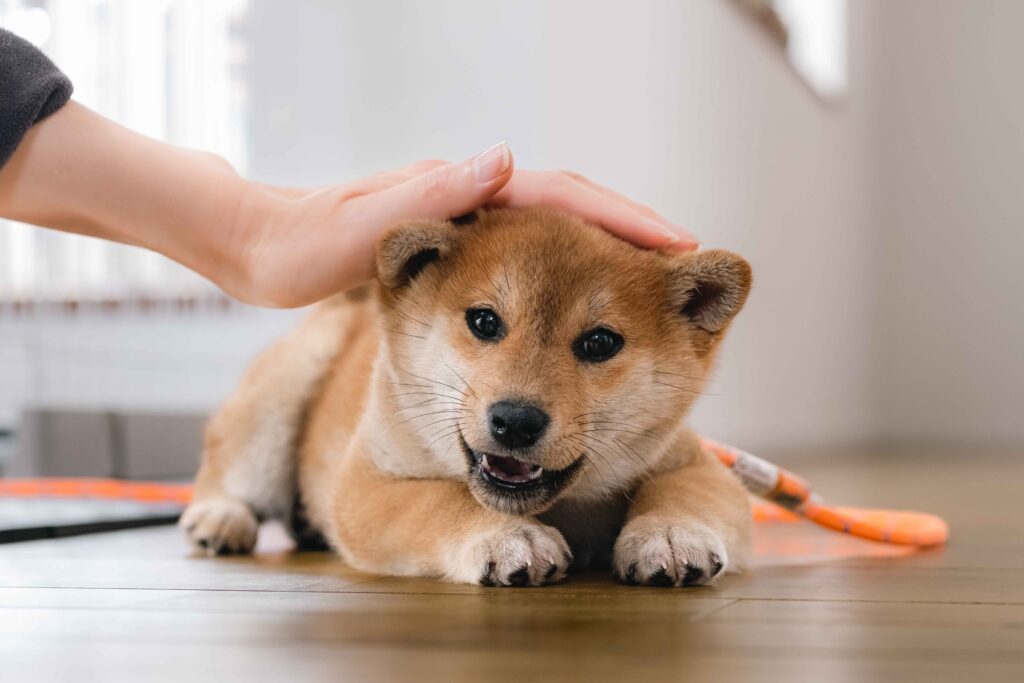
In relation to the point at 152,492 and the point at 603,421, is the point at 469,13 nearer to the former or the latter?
the point at 152,492

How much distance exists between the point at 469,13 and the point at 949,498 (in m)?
2.29

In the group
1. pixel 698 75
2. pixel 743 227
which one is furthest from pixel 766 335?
pixel 698 75

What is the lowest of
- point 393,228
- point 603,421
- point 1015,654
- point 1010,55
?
point 1015,654

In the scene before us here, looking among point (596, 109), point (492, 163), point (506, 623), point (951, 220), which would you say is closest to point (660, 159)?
point (596, 109)

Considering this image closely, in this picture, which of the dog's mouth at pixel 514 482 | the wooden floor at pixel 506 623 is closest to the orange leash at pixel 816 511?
the wooden floor at pixel 506 623

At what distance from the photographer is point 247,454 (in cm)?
235

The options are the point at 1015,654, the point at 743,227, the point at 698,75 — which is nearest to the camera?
the point at 1015,654

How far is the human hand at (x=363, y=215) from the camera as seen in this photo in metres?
1.76

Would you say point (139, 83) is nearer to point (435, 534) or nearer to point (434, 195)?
point (434, 195)

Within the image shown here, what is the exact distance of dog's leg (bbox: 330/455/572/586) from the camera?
154cm

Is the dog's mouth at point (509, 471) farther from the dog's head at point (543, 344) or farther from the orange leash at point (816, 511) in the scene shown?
the orange leash at point (816, 511)

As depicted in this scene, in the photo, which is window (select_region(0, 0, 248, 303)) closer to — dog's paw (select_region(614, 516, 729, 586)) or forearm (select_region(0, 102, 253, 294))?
forearm (select_region(0, 102, 253, 294))

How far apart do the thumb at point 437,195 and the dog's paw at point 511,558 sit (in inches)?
20.3

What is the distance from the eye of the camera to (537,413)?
1496mm
